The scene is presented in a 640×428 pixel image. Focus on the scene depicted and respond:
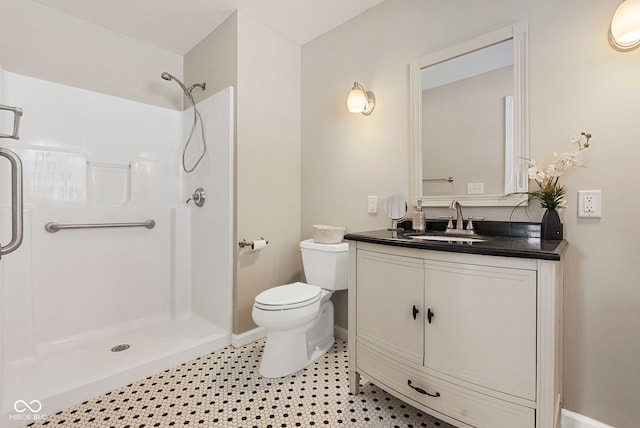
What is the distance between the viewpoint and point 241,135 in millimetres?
2043

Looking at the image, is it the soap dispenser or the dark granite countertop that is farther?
the soap dispenser

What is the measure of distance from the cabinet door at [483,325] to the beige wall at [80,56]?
2630 mm

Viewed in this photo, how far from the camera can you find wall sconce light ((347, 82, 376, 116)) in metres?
1.87

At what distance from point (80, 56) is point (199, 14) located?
94 centimetres

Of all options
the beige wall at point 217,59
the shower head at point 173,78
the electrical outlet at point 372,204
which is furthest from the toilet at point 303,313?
the shower head at point 173,78

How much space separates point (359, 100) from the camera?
1871 millimetres

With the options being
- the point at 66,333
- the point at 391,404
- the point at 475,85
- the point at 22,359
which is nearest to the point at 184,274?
the point at 66,333

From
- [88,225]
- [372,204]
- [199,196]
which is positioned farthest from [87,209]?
[372,204]

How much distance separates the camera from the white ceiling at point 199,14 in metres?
1.93

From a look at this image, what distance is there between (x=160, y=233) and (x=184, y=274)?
0.41 m

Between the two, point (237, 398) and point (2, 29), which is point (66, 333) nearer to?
point (237, 398)

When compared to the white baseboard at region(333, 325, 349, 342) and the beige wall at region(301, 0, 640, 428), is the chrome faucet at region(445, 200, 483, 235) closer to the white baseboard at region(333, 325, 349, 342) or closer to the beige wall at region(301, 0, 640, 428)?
the beige wall at region(301, 0, 640, 428)

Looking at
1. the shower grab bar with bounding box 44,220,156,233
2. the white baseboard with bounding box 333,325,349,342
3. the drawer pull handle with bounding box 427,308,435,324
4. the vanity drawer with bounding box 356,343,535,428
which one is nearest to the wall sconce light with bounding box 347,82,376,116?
the drawer pull handle with bounding box 427,308,435,324

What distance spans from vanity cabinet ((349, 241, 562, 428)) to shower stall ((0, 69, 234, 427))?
1.20 metres
